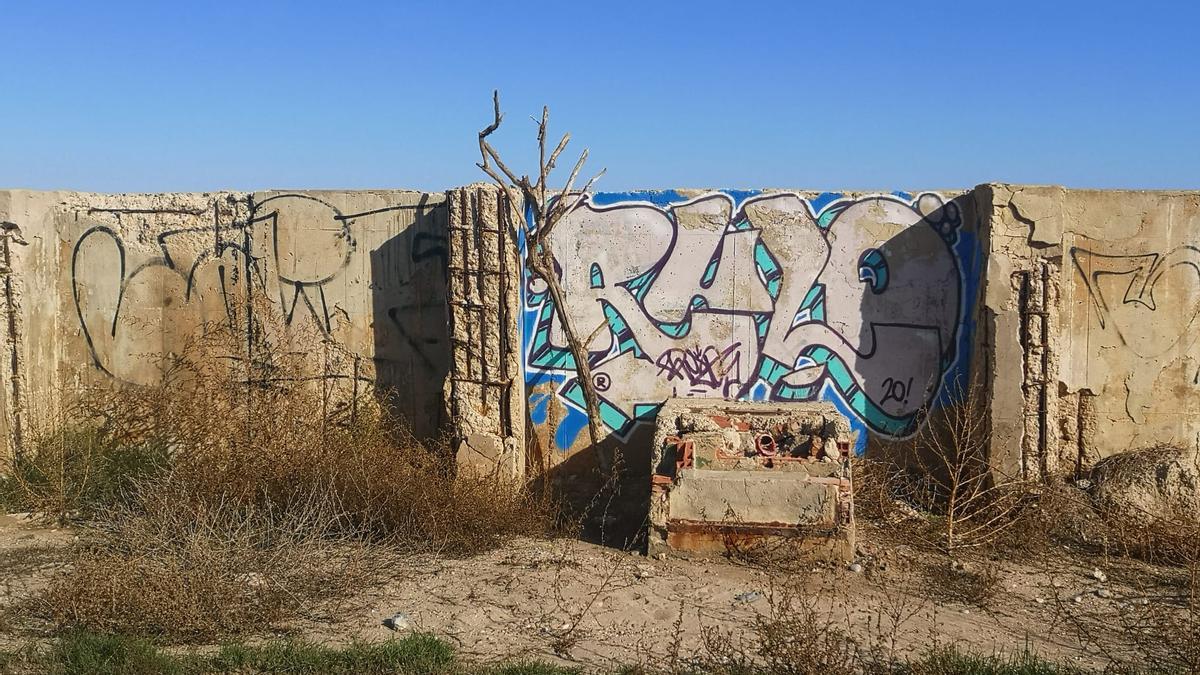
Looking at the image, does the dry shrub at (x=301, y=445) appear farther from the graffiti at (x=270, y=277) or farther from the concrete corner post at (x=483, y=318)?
the concrete corner post at (x=483, y=318)

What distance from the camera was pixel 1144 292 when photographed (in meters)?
7.31

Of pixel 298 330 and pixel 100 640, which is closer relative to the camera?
pixel 100 640

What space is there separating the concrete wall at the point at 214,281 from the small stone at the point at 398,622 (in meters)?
2.80

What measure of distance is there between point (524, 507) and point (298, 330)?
2317 mm

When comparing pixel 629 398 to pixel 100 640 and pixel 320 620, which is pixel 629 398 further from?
pixel 100 640

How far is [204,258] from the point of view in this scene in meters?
7.78

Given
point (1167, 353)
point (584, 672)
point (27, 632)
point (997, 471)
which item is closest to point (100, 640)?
point (27, 632)

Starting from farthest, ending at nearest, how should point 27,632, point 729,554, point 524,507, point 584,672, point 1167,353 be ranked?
point 1167,353 < point 524,507 < point 729,554 < point 27,632 < point 584,672

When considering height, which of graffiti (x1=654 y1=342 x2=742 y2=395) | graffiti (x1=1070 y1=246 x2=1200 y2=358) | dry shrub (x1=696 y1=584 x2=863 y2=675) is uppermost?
graffiti (x1=1070 y1=246 x2=1200 y2=358)

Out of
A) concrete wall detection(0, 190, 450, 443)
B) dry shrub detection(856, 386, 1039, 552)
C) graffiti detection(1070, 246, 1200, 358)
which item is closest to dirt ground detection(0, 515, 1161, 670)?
dry shrub detection(856, 386, 1039, 552)

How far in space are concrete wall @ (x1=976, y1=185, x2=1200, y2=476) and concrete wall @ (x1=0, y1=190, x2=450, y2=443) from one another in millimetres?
4132

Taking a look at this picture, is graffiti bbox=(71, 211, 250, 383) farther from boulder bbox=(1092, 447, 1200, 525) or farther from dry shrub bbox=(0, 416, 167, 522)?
boulder bbox=(1092, 447, 1200, 525)

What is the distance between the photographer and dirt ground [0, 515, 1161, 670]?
15.5 feet

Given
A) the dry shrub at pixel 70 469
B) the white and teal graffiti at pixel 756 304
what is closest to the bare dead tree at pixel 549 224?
the white and teal graffiti at pixel 756 304
